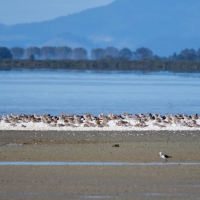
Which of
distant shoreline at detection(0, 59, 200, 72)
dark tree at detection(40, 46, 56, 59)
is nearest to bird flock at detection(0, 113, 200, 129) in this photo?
distant shoreline at detection(0, 59, 200, 72)

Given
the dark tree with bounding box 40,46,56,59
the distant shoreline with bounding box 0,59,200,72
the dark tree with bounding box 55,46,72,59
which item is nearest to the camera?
the distant shoreline with bounding box 0,59,200,72

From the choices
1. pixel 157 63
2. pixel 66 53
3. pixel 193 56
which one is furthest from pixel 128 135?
pixel 66 53

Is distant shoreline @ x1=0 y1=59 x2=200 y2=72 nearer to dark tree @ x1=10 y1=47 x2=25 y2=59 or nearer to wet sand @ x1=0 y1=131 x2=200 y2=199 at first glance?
dark tree @ x1=10 y1=47 x2=25 y2=59

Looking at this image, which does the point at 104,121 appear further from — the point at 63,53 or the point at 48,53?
the point at 48,53

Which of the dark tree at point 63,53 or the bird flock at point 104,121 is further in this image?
the dark tree at point 63,53

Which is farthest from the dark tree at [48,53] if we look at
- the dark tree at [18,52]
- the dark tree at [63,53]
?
the dark tree at [18,52]

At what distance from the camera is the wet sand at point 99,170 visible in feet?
37.5

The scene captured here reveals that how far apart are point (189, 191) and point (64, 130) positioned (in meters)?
11.0

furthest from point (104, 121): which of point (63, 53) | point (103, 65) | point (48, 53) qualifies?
point (48, 53)

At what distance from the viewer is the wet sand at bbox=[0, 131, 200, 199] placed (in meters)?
11.4

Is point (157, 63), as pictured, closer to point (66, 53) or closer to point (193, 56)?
point (193, 56)

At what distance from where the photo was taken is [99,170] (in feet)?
44.9

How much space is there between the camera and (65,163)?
14789 millimetres

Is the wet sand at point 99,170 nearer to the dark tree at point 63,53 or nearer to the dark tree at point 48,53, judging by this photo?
the dark tree at point 63,53
